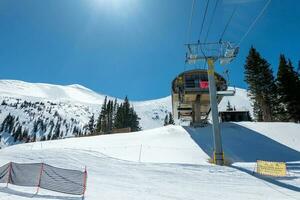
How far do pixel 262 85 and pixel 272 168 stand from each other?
31419 mm

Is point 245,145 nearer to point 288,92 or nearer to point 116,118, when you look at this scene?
point 288,92

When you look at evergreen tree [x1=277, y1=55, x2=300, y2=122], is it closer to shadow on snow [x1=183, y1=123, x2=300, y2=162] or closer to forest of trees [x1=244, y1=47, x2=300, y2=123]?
forest of trees [x1=244, y1=47, x2=300, y2=123]

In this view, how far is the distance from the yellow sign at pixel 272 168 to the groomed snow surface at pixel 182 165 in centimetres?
61

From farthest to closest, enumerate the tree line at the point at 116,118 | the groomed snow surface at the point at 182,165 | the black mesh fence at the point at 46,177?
the tree line at the point at 116,118 < the groomed snow surface at the point at 182,165 < the black mesh fence at the point at 46,177

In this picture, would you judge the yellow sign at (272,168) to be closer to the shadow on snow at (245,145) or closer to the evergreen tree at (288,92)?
the shadow on snow at (245,145)

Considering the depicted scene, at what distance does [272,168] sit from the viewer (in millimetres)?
16234

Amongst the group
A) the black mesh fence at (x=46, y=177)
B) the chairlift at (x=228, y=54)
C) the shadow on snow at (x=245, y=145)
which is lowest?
the black mesh fence at (x=46, y=177)

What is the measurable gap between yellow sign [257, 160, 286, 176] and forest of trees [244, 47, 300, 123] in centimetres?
2893

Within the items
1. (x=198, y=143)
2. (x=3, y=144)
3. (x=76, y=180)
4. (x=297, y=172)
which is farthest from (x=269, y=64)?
(x=3, y=144)

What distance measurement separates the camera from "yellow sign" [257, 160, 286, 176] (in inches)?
627

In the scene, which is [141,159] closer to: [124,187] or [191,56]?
[124,187]

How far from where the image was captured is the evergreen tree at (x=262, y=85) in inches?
1727

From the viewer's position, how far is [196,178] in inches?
631

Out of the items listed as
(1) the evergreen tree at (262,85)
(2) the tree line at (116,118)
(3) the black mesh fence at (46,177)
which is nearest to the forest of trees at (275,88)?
(1) the evergreen tree at (262,85)
